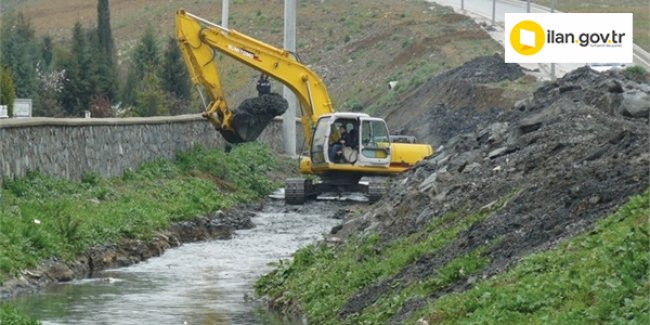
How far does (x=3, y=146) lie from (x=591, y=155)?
12.0 metres

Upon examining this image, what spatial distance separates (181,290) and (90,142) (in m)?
11.0

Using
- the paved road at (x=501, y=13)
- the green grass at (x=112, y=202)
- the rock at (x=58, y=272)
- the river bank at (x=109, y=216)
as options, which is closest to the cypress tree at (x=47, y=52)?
the paved road at (x=501, y=13)

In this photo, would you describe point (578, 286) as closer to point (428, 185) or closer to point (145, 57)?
point (428, 185)

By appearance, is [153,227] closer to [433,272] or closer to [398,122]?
[433,272]

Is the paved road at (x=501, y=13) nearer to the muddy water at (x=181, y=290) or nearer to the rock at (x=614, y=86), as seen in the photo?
the muddy water at (x=181, y=290)

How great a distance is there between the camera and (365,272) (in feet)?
64.2

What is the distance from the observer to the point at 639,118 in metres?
24.1

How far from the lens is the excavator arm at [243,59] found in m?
40.6

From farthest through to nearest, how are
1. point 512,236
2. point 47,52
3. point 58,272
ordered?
point 47,52 → point 58,272 → point 512,236

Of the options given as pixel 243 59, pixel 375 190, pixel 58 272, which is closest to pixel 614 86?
pixel 58 272

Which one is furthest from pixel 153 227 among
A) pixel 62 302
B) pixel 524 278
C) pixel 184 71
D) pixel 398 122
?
pixel 184 71

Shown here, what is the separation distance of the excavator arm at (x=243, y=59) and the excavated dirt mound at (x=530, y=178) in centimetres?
1012

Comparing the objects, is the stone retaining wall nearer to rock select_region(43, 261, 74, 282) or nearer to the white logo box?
rock select_region(43, 261, 74, 282)

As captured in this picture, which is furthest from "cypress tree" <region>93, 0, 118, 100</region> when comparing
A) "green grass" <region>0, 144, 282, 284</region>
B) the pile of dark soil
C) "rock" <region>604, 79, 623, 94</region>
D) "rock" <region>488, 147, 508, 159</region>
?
"rock" <region>488, 147, 508, 159</region>
